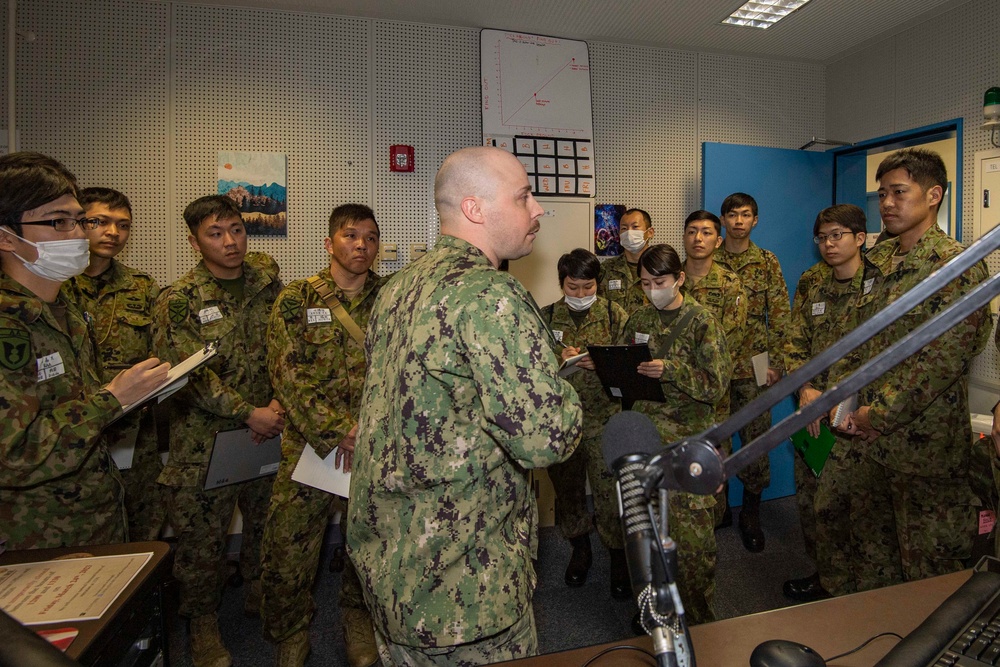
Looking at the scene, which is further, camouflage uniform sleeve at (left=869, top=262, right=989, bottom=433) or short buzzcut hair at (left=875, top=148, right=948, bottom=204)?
short buzzcut hair at (left=875, top=148, right=948, bottom=204)

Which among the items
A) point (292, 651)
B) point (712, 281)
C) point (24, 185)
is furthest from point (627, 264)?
point (24, 185)

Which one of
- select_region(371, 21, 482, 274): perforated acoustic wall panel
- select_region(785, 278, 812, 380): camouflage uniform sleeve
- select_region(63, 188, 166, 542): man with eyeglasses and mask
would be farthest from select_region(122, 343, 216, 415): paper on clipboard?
select_region(785, 278, 812, 380): camouflage uniform sleeve

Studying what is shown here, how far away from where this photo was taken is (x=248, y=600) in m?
2.96

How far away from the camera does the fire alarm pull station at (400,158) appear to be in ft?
12.7

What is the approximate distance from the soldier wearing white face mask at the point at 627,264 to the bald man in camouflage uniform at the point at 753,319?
1.86ft

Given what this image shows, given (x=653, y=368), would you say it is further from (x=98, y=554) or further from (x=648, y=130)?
(x=648, y=130)

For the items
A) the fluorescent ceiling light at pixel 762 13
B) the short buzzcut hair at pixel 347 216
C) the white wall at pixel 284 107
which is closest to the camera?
the short buzzcut hair at pixel 347 216

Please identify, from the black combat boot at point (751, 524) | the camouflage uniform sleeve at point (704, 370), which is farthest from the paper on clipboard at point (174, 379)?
the black combat boot at point (751, 524)

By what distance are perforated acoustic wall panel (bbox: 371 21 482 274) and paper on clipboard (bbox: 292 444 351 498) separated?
174 centimetres

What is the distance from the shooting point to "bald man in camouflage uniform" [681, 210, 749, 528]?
11.6 feet

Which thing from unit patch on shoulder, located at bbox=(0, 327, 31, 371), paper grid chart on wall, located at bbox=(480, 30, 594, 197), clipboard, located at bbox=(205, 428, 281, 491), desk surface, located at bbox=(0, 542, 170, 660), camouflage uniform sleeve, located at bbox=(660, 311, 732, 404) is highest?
paper grid chart on wall, located at bbox=(480, 30, 594, 197)

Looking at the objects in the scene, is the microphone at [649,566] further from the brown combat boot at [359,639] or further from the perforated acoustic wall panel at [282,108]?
the perforated acoustic wall panel at [282,108]

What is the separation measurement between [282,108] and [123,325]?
1673mm

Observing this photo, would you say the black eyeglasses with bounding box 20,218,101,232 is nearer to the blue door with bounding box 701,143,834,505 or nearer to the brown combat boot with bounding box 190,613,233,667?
the brown combat boot with bounding box 190,613,233,667
